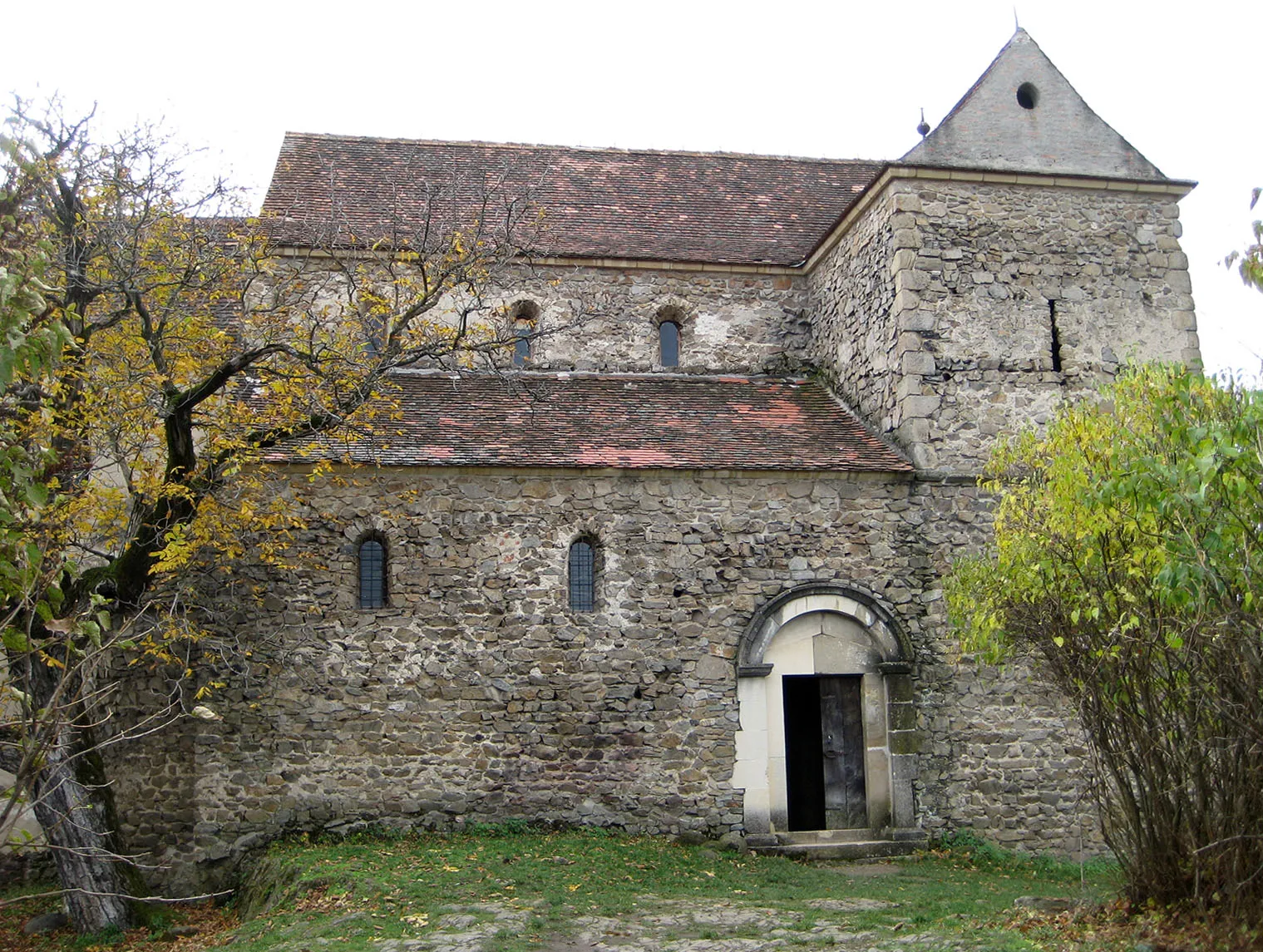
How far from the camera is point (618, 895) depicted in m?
10.5

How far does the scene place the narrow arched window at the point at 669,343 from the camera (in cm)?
1670

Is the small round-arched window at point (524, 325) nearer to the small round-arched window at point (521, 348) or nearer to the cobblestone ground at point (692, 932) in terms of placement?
the small round-arched window at point (521, 348)

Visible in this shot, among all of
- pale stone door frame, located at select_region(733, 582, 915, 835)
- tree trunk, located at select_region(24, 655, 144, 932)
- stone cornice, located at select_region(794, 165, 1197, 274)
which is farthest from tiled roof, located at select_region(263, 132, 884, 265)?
tree trunk, located at select_region(24, 655, 144, 932)

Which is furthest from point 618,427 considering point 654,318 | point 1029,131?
point 1029,131

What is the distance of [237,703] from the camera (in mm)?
12758

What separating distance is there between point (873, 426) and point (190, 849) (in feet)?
32.5

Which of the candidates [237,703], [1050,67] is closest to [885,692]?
[237,703]

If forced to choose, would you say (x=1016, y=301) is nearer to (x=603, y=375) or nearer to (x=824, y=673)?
(x=824, y=673)

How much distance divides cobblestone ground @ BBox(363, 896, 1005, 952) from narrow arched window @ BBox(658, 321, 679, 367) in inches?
339

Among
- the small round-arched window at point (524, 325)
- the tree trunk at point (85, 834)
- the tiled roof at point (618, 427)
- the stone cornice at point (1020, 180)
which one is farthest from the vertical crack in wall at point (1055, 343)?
the tree trunk at point (85, 834)

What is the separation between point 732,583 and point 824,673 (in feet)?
5.18

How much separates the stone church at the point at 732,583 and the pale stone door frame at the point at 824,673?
0.11 ft

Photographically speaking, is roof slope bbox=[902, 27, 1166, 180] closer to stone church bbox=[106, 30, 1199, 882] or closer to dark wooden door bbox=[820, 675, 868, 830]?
stone church bbox=[106, 30, 1199, 882]

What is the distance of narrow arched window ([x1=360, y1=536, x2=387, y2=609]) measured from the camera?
13312 mm
